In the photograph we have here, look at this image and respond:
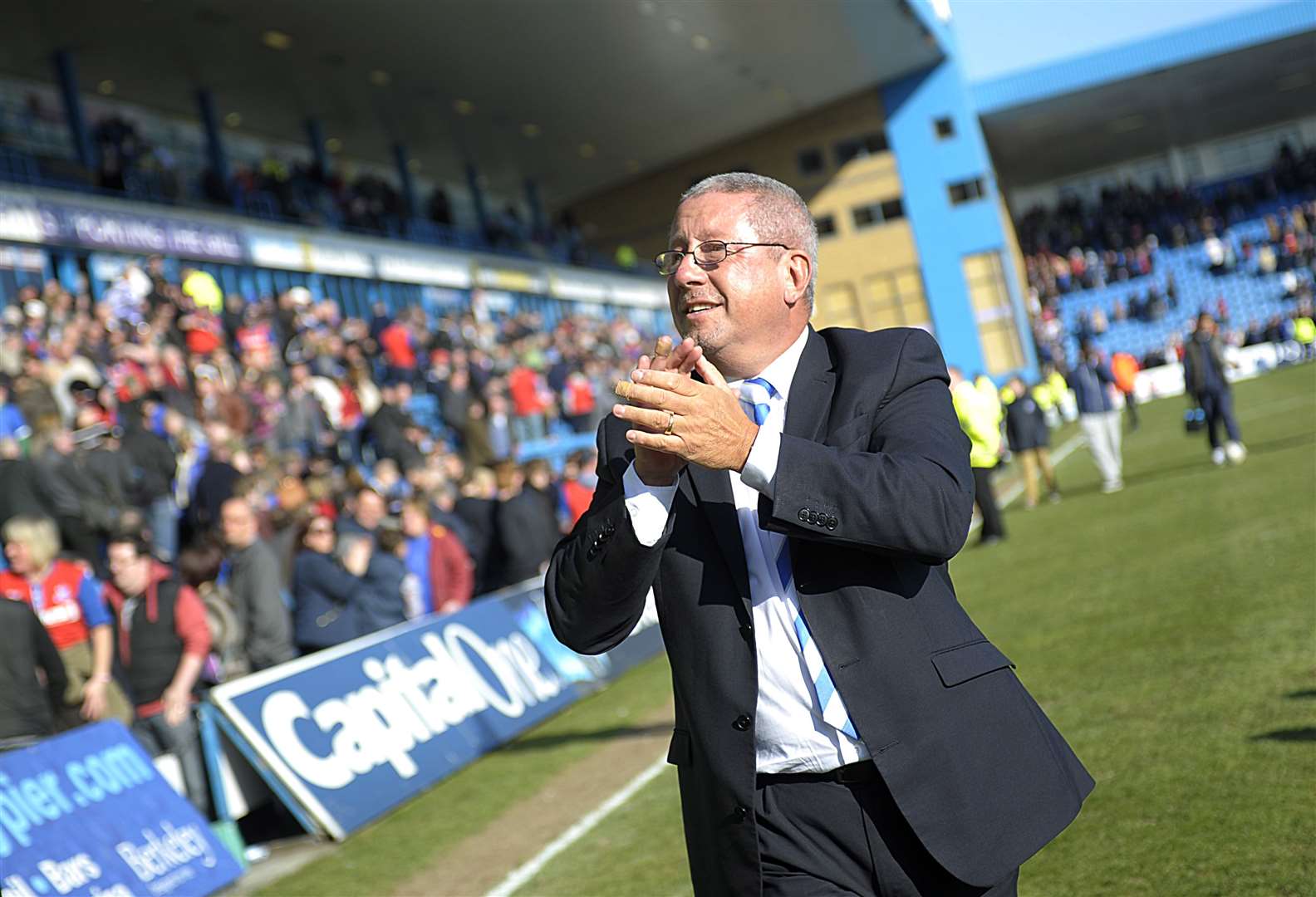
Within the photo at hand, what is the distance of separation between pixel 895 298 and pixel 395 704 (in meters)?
41.7

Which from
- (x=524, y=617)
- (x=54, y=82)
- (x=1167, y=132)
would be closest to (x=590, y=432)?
(x=54, y=82)

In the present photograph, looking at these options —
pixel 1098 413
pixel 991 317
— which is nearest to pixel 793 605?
pixel 1098 413

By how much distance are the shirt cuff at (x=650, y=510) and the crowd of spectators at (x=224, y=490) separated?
19.7 ft

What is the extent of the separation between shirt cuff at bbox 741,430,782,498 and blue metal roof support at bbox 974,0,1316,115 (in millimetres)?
51468

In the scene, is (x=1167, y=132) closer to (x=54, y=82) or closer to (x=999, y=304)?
(x=999, y=304)

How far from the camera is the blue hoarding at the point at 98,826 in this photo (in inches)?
264

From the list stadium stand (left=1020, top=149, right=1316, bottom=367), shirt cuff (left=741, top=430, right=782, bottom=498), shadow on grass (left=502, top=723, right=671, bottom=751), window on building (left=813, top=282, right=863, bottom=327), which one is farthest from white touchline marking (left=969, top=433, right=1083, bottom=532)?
stadium stand (left=1020, top=149, right=1316, bottom=367)

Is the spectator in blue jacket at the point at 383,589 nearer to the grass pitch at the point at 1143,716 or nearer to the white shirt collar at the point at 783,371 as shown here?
the grass pitch at the point at 1143,716

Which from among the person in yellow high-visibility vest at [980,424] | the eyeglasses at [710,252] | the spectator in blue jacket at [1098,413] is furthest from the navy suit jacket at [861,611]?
the spectator in blue jacket at [1098,413]

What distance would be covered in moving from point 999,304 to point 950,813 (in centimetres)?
4756

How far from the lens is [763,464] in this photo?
7.85 feet

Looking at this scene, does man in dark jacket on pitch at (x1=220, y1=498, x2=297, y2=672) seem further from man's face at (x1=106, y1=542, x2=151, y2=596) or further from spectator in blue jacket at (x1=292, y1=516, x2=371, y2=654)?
man's face at (x1=106, y1=542, x2=151, y2=596)

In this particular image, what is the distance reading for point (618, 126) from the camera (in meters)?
43.6

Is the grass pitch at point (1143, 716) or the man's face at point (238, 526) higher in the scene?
the man's face at point (238, 526)
